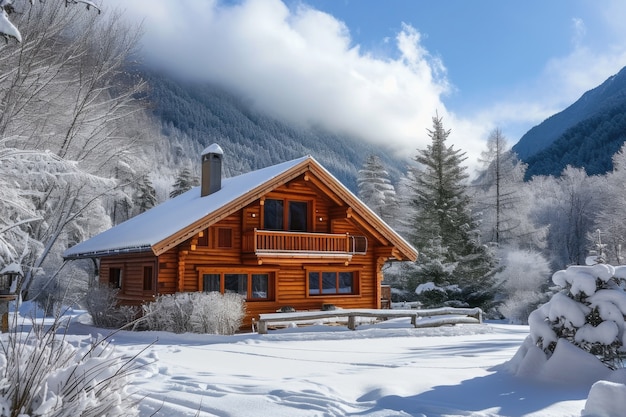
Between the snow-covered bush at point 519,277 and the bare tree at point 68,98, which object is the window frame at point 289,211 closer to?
the bare tree at point 68,98

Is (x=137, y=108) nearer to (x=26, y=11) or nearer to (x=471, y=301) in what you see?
(x=26, y=11)

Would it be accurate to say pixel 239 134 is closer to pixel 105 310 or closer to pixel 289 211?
pixel 289 211

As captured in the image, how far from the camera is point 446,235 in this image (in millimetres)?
32312

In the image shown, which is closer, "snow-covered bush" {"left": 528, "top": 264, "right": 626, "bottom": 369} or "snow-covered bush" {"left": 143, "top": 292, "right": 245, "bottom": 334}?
"snow-covered bush" {"left": 528, "top": 264, "right": 626, "bottom": 369}

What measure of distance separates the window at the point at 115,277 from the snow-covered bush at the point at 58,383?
67.2 ft

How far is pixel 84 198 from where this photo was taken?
88.5ft

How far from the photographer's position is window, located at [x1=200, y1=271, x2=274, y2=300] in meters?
20.1

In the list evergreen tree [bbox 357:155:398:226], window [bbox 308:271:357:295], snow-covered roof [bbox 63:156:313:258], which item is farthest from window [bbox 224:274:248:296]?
evergreen tree [bbox 357:155:398:226]

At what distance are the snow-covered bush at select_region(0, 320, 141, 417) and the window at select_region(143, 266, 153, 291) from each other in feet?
56.3

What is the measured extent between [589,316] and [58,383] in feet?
28.8

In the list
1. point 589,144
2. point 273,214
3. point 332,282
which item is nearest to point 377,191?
point 332,282

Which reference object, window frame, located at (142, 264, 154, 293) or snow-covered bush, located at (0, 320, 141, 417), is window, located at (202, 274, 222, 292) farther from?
snow-covered bush, located at (0, 320, 141, 417)

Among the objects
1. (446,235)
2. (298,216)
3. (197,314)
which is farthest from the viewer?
(446,235)

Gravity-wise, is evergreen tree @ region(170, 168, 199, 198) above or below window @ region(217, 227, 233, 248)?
above
